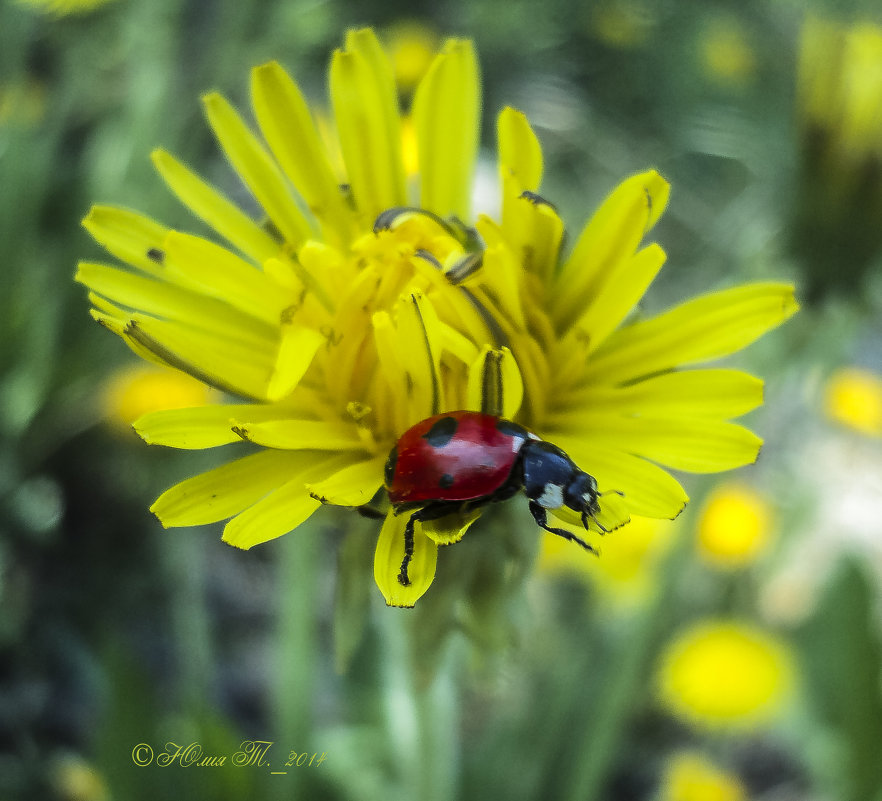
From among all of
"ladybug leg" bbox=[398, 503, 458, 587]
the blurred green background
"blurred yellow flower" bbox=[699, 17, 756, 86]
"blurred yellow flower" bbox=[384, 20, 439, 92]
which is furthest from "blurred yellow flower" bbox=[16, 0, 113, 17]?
"blurred yellow flower" bbox=[699, 17, 756, 86]

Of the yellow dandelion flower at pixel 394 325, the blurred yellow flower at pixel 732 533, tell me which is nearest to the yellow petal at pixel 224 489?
the yellow dandelion flower at pixel 394 325

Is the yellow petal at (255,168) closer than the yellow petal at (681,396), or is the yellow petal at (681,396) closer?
the yellow petal at (681,396)

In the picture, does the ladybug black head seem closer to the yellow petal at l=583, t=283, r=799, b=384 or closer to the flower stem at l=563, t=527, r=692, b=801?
the yellow petal at l=583, t=283, r=799, b=384

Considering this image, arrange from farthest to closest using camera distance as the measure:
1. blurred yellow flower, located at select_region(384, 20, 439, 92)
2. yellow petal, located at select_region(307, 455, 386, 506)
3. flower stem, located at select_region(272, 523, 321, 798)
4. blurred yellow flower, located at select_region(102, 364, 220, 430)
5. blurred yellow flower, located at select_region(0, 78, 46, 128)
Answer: blurred yellow flower, located at select_region(384, 20, 439, 92) → blurred yellow flower, located at select_region(0, 78, 46, 128) → blurred yellow flower, located at select_region(102, 364, 220, 430) → flower stem, located at select_region(272, 523, 321, 798) → yellow petal, located at select_region(307, 455, 386, 506)

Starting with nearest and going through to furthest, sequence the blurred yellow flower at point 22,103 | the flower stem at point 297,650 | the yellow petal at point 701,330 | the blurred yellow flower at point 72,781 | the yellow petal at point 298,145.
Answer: the yellow petal at point 701,330 → the yellow petal at point 298,145 → the flower stem at point 297,650 → the blurred yellow flower at point 72,781 → the blurred yellow flower at point 22,103

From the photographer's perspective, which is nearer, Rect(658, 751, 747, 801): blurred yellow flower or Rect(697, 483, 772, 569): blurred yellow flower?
Rect(658, 751, 747, 801): blurred yellow flower

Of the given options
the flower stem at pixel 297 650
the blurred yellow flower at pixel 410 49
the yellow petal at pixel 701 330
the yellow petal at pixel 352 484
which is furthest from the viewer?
the blurred yellow flower at pixel 410 49

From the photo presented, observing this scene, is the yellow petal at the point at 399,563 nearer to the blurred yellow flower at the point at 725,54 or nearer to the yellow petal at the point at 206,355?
the yellow petal at the point at 206,355

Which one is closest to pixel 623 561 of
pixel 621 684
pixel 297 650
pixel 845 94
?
pixel 621 684
